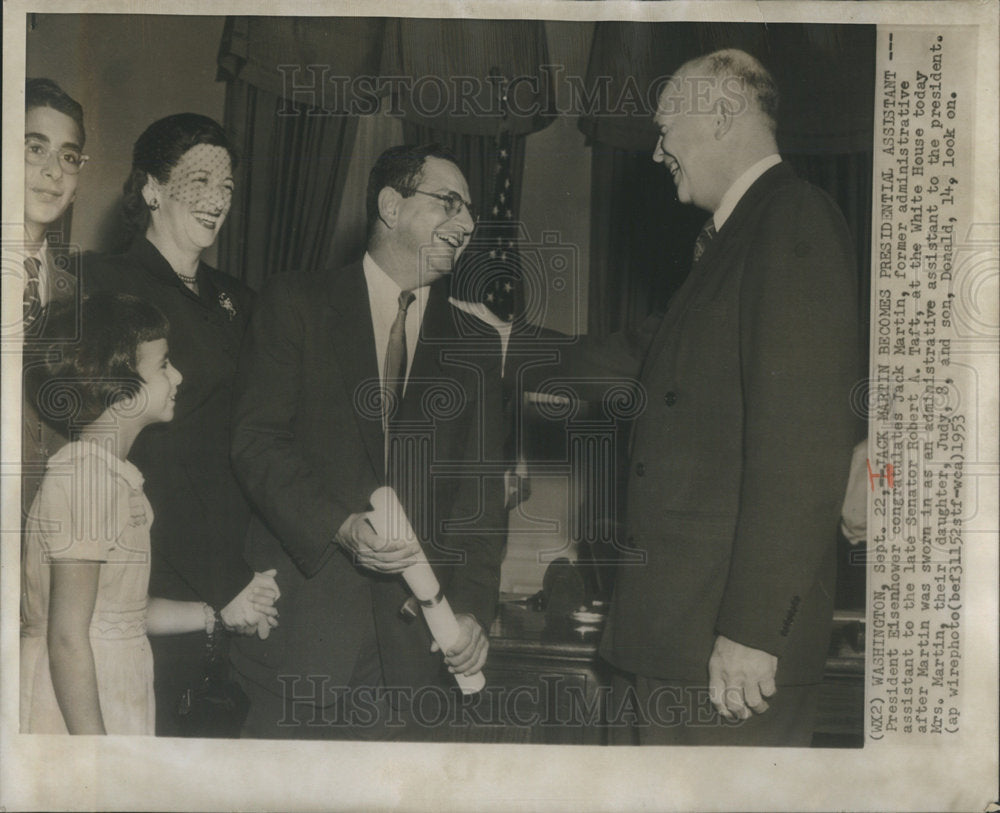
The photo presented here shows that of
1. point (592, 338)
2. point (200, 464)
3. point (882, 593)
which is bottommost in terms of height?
point (882, 593)

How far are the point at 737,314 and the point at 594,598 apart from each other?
817mm

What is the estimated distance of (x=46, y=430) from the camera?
244 cm

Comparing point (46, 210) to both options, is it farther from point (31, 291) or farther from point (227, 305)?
point (227, 305)

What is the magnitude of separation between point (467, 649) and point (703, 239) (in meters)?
1.23

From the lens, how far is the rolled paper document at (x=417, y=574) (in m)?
2.38

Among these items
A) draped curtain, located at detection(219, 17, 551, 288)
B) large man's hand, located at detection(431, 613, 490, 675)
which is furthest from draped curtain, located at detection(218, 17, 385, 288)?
large man's hand, located at detection(431, 613, 490, 675)

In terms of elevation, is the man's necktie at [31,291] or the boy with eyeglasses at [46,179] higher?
the boy with eyeglasses at [46,179]

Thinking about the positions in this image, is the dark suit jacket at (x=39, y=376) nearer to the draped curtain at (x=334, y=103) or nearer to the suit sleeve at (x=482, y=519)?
the draped curtain at (x=334, y=103)

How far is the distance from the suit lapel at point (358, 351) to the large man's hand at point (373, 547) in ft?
0.44

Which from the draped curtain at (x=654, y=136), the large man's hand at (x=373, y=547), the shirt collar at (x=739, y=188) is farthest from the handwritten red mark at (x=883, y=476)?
the large man's hand at (x=373, y=547)

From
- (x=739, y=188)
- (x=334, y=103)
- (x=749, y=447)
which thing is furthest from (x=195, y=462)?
(x=739, y=188)

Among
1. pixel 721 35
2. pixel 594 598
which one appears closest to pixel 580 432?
pixel 594 598

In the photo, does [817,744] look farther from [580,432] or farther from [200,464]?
[200,464]

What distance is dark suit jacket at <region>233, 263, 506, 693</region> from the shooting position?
7.80 feet
